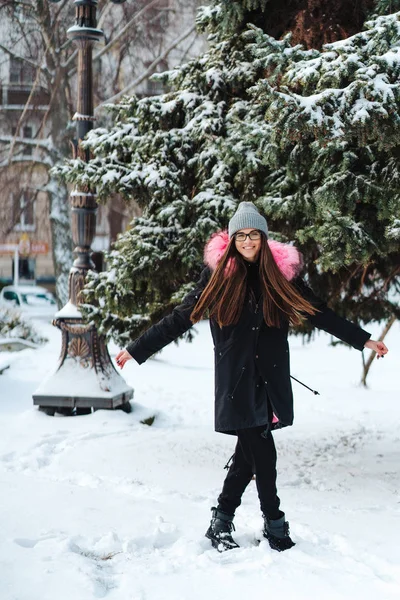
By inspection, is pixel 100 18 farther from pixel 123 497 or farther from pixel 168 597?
pixel 168 597

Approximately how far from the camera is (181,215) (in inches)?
232

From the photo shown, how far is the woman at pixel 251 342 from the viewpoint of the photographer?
3797 mm

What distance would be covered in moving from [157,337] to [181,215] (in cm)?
206

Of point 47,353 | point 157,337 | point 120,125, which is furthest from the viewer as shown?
point 47,353

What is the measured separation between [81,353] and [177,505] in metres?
3.57

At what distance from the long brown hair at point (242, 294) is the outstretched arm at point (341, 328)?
0.20 ft

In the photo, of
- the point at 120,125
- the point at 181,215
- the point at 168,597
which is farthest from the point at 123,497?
the point at 120,125

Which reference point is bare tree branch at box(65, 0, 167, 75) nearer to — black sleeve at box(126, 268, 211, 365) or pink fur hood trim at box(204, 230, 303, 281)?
pink fur hood trim at box(204, 230, 303, 281)

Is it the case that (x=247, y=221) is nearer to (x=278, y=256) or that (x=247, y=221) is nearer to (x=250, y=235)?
(x=250, y=235)

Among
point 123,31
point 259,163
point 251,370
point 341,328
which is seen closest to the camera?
point 251,370

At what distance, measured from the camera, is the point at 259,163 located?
5.57 metres

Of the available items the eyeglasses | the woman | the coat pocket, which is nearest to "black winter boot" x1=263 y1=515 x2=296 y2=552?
the woman

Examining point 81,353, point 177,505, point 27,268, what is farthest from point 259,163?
point 27,268

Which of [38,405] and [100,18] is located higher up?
[100,18]
